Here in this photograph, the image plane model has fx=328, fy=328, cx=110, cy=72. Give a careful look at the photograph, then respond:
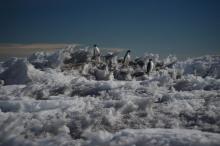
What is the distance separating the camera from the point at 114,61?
2394 centimetres

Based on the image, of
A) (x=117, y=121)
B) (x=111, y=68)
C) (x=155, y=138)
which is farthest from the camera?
(x=111, y=68)

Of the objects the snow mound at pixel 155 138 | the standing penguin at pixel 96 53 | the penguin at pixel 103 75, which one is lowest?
the snow mound at pixel 155 138

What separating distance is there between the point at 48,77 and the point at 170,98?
791cm

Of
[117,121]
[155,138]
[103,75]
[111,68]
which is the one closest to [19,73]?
[103,75]

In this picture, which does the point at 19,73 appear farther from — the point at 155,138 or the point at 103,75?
the point at 155,138

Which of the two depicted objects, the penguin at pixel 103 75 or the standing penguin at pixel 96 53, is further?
the standing penguin at pixel 96 53

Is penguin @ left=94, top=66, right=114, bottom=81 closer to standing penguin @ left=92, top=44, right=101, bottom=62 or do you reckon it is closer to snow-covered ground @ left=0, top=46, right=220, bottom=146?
standing penguin @ left=92, top=44, right=101, bottom=62

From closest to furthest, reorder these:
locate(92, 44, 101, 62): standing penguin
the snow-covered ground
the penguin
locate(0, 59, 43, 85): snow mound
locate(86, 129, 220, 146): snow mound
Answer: locate(86, 129, 220, 146): snow mound → the snow-covered ground → locate(0, 59, 43, 85): snow mound → the penguin → locate(92, 44, 101, 62): standing penguin

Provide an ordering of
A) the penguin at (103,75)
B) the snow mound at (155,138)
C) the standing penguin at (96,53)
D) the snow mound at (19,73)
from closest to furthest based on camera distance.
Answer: the snow mound at (155,138) < the snow mound at (19,73) < the penguin at (103,75) < the standing penguin at (96,53)

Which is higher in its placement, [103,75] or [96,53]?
[96,53]

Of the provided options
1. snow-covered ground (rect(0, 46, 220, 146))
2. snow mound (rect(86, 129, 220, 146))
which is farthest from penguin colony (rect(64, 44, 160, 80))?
snow mound (rect(86, 129, 220, 146))

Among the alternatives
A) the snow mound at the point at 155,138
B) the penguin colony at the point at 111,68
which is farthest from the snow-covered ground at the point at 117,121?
the penguin colony at the point at 111,68

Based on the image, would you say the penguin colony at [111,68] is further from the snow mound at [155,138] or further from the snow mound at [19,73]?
the snow mound at [155,138]

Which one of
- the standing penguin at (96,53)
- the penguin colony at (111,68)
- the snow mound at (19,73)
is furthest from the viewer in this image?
the standing penguin at (96,53)
